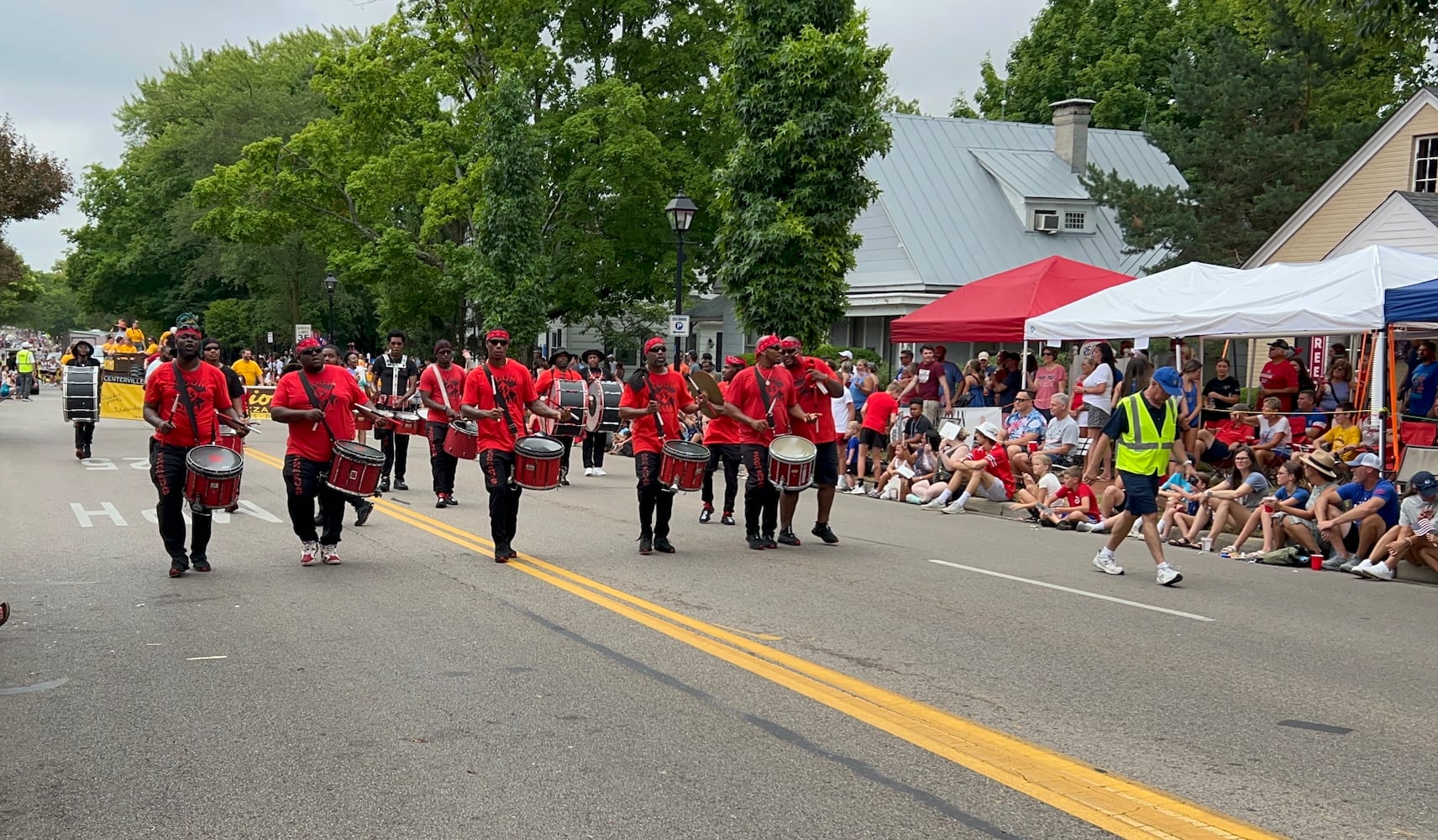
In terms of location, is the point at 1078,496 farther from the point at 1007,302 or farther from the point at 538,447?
the point at 538,447

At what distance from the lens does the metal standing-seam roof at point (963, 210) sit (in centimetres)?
3831

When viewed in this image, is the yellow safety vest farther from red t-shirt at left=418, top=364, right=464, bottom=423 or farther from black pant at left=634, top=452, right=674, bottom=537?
red t-shirt at left=418, top=364, right=464, bottom=423

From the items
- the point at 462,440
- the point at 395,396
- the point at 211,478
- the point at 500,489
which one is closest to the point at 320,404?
the point at 211,478

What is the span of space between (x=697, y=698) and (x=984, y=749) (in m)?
1.53

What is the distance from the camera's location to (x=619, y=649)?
7.99 meters

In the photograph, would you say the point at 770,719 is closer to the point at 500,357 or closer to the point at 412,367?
the point at 500,357

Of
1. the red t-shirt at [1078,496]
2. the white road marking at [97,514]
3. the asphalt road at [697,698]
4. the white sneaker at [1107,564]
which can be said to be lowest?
the white road marking at [97,514]

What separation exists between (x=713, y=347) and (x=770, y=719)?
140 ft

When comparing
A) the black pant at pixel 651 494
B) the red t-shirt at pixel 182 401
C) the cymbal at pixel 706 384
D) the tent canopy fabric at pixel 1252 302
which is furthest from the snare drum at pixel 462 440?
the tent canopy fabric at pixel 1252 302

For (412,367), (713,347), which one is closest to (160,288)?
(713,347)

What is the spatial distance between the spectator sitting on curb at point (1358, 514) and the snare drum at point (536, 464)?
7387mm

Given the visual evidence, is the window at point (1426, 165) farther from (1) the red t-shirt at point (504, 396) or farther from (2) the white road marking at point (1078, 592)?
(1) the red t-shirt at point (504, 396)

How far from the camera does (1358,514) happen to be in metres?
12.8

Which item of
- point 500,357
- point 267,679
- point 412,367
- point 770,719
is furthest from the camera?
point 412,367
